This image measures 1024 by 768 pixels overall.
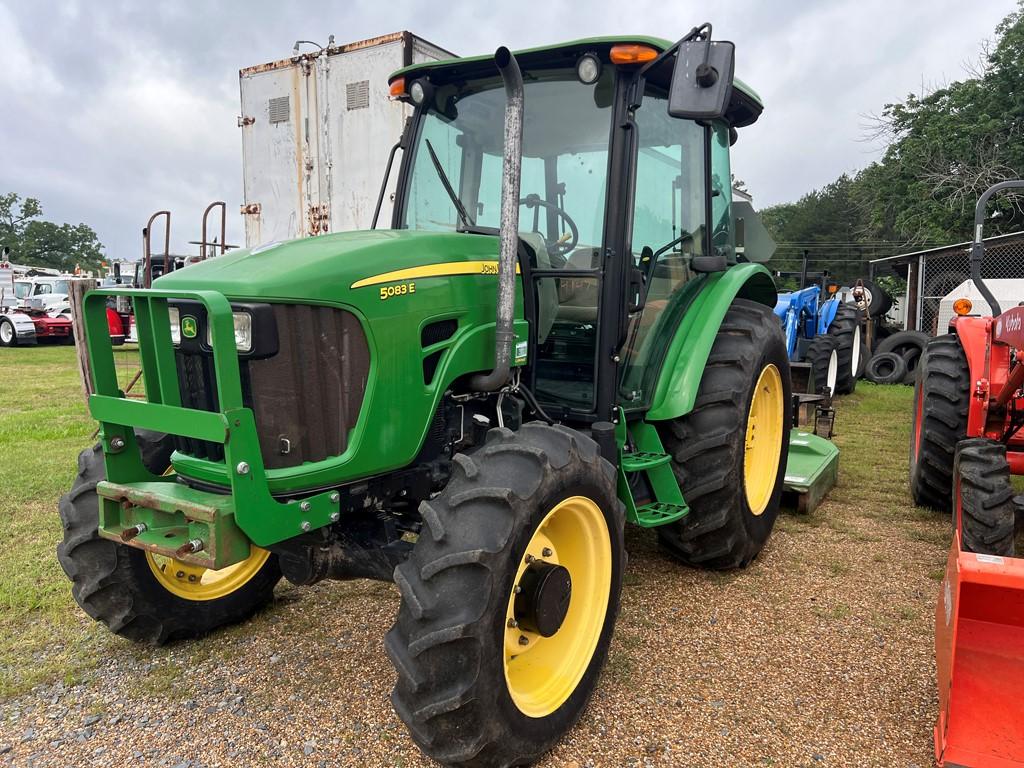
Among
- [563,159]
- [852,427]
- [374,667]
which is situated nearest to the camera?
[374,667]

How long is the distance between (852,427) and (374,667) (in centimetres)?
618

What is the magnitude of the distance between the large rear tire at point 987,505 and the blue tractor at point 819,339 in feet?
17.9

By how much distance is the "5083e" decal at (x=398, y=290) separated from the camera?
2430 mm

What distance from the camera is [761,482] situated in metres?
4.14

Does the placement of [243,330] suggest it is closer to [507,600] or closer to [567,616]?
[507,600]

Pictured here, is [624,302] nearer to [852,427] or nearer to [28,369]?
[852,427]

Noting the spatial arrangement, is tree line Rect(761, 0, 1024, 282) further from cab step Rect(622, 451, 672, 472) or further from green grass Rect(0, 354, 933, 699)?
cab step Rect(622, 451, 672, 472)

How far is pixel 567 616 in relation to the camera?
2619 mm

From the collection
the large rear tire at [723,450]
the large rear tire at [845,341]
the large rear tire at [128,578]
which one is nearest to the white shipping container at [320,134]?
the large rear tire at [723,450]

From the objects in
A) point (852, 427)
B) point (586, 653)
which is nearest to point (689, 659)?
point (586, 653)

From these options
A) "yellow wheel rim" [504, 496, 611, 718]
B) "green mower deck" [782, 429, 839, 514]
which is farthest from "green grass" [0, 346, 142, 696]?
"green mower deck" [782, 429, 839, 514]

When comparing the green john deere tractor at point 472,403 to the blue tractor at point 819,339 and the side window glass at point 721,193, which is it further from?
the blue tractor at point 819,339

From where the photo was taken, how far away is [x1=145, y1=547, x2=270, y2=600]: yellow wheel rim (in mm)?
2916

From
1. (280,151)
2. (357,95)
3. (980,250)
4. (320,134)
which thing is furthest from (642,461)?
(280,151)
